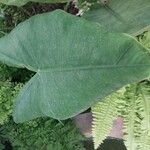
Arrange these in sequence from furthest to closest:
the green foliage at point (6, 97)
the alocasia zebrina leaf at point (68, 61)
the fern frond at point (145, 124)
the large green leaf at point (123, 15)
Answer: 1. the green foliage at point (6, 97)
2. the fern frond at point (145, 124)
3. the large green leaf at point (123, 15)
4. the alocasia zebrina leaf at point (68, 61)

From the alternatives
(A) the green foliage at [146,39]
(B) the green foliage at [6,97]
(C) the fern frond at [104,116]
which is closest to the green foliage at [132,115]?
(C) the fern frond at [104,116]

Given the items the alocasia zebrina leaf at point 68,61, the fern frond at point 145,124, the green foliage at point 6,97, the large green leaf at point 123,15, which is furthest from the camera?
the green foliage at point 6,97

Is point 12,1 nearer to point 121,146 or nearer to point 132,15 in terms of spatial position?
point 132,15

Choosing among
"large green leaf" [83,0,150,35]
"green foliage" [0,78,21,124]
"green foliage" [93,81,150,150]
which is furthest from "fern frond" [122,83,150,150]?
"green foliage" [0,78,21,124]

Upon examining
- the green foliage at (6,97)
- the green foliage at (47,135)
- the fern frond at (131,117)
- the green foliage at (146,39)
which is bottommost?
the green foliage at (47,135)

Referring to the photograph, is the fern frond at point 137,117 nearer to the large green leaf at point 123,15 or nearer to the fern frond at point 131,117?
the fern frond at point 131,117

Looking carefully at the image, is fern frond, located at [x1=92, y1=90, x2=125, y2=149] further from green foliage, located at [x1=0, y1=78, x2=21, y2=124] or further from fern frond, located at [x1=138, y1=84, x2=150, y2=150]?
green foliage, located at [x1=0, y1=78, x2=21, y2=124]
